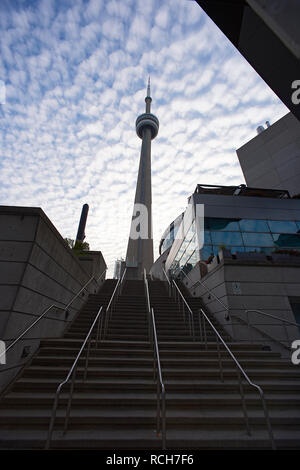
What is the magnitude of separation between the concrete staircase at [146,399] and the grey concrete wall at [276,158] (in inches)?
799

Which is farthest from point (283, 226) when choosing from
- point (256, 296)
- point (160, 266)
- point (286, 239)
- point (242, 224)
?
point (160, 266)

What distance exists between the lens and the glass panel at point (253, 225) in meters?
12.4

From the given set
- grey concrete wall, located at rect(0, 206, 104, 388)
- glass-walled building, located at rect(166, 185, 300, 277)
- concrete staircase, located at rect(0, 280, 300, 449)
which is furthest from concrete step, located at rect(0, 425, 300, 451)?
glass-walled building, located at rect(166, 185, 300, 277)

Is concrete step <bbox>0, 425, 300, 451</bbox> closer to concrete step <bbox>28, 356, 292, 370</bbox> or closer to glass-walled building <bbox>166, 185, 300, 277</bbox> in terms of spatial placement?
concrete step <bbox>28, 356, 292, 370</bbox>

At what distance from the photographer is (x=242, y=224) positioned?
12.5 m

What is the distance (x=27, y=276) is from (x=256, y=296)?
23.2 feet

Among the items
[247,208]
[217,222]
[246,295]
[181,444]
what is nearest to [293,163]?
[247,208]

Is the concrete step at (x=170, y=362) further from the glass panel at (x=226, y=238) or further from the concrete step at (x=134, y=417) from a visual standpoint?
the glass panel at (x=226, y=238)

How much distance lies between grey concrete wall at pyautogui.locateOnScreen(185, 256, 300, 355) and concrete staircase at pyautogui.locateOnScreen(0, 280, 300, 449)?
1.15m

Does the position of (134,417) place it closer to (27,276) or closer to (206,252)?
(27,276)

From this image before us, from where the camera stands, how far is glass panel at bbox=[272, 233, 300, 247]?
12.1 metres

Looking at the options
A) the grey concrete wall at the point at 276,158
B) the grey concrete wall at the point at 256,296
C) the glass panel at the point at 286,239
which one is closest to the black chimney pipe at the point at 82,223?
the glass panel at the point at 286,239

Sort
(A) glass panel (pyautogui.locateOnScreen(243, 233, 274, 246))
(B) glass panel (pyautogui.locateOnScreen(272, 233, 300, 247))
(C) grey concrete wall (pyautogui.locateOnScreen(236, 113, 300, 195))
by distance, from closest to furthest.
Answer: (A) glass panel (pyautogui.locateOnScreen(243, 233, 274, 246)) → (B) glass panel (pyautogui.locateOnScreen(272, 233, 300, 247)) → (C) grey concrete wall (pyautogui.locateOnScreen(236, 113, 300, 195))
